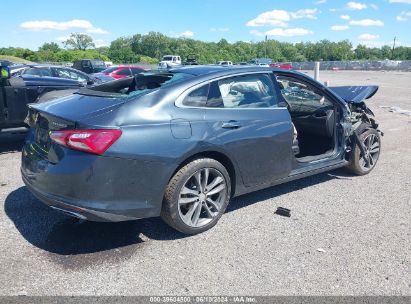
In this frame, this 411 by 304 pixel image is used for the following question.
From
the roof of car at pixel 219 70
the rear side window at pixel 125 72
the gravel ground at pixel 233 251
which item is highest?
the roof of car at pixel 219 70

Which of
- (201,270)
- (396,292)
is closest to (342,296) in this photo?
(396,292)

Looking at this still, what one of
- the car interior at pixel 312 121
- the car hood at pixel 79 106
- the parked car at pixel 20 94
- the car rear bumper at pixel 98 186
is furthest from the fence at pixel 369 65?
the car rear bumper at pixel 98 186

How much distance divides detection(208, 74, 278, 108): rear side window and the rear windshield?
1.17 feet

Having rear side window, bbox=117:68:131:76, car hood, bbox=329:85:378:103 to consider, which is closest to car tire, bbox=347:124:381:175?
car hood, bbox=329:85:378:103

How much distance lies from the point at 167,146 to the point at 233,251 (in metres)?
1.12

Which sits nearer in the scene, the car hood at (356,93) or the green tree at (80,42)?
the car hood at (356,93)

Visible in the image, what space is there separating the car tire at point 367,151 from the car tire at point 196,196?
7.91 feet

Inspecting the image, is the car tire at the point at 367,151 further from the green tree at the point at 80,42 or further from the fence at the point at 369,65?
the green tree at the point at 80,42

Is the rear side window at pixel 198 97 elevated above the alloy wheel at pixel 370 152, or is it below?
above

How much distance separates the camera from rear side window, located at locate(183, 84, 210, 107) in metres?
3.62

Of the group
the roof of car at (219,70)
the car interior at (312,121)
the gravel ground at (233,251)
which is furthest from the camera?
the car interior at (312,121)

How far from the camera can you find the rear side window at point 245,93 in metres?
3.88

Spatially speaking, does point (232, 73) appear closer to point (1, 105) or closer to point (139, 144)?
point (139, 144)

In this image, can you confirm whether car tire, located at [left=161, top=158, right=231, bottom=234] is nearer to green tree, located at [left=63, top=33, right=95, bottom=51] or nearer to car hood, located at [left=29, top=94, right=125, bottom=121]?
car hood, located at [left=29, top=94, right=125, bottom=121]
